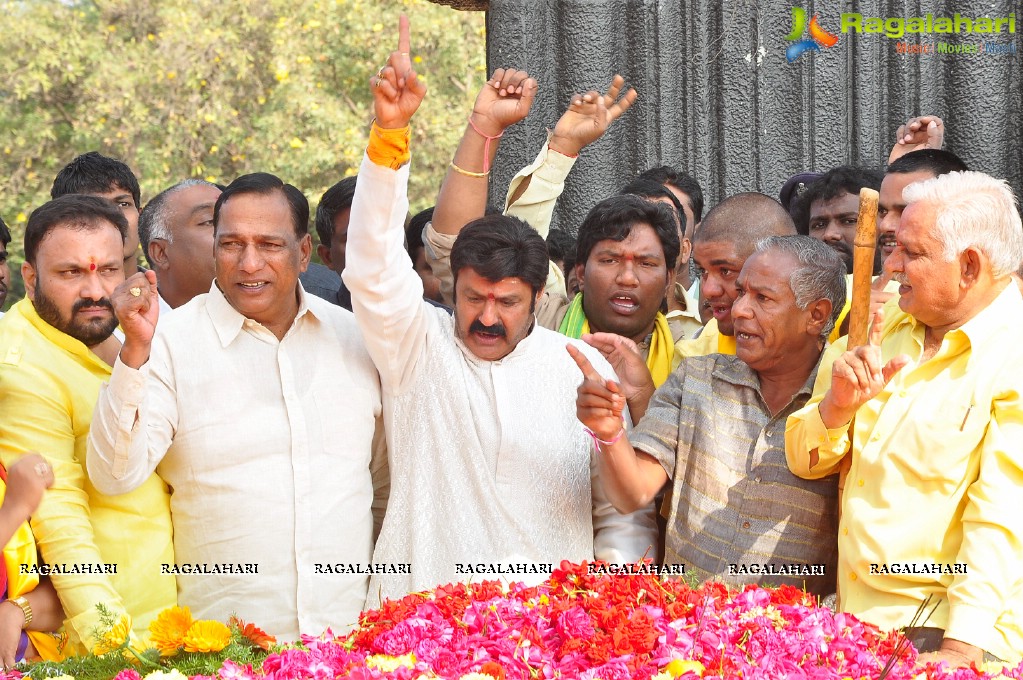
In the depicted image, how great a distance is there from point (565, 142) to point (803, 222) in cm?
89

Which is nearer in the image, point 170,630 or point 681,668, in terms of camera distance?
point 681,668

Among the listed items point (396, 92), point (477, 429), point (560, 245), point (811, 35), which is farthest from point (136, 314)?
point (811, 35)

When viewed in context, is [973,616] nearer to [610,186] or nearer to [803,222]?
[803,222]

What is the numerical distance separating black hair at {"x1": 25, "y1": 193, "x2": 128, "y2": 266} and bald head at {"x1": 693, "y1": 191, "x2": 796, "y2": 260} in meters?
1.77

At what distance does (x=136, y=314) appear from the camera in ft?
10.2

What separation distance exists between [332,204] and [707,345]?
1.62 meters

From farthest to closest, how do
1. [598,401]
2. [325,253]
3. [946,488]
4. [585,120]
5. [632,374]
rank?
[325,253], [585,120], [632,374], [598,401], [946,488]

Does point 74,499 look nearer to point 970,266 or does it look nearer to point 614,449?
point 614,449

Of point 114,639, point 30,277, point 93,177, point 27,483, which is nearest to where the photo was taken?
point 27,483

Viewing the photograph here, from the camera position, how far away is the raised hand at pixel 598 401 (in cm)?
320

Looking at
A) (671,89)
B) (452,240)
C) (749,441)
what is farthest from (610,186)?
(749,441)

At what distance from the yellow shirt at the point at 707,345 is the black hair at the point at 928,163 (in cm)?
79

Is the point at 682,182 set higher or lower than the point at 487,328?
higher

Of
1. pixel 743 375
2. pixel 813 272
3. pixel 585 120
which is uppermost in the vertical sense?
pixel 585 120
